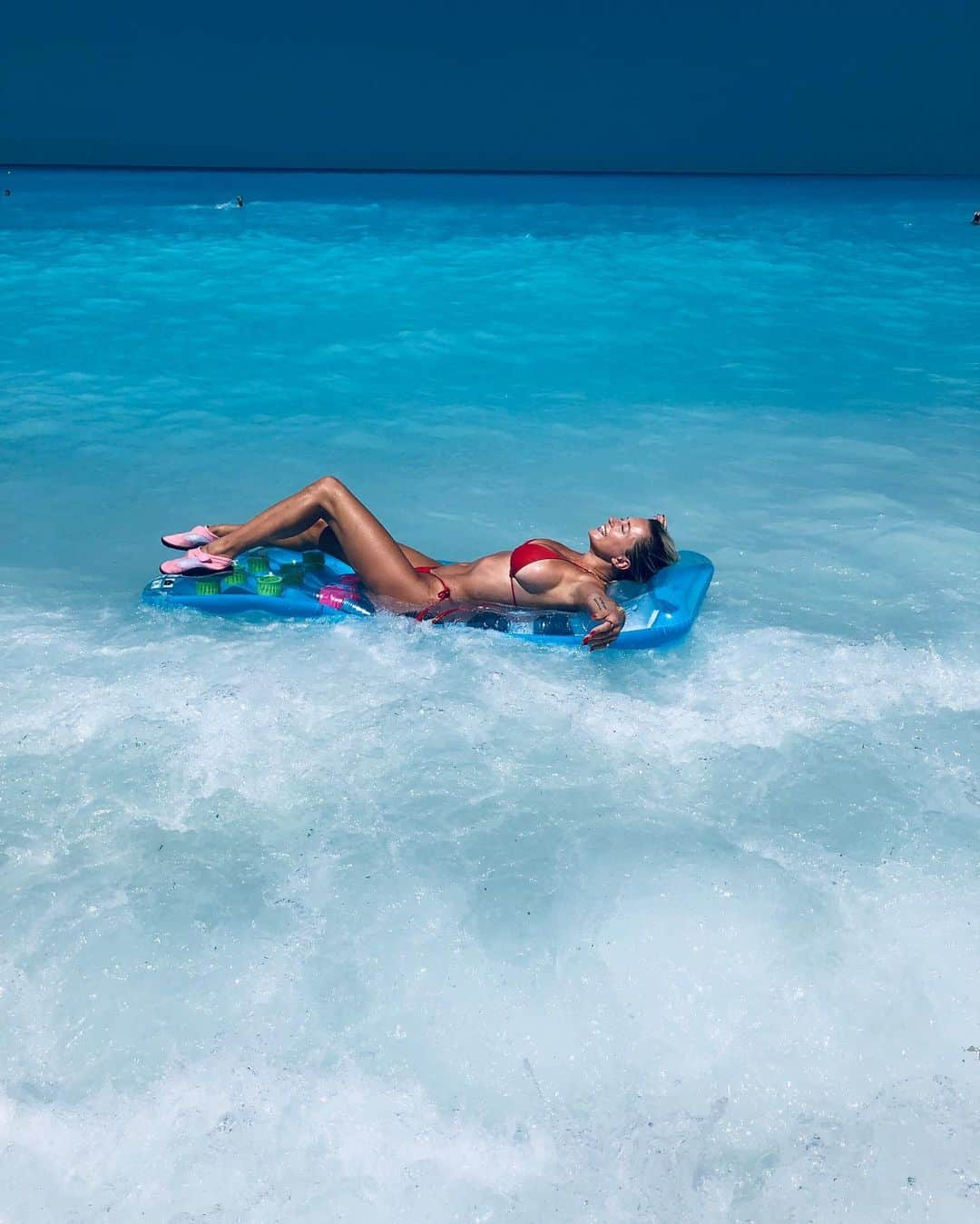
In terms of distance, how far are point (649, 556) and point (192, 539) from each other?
1729 millimetres

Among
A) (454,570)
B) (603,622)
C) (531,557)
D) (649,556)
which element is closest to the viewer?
(603,622)

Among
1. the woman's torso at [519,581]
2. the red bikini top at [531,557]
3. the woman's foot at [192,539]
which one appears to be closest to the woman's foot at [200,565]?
the woman's foot at [192,539]

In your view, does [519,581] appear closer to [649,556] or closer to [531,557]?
[531,557]

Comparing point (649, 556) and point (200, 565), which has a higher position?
Result: point (649, 556)

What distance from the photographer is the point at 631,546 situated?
3.87 m

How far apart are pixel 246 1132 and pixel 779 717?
81.8 inches

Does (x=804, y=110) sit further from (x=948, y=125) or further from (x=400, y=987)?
(x=400, y=987)

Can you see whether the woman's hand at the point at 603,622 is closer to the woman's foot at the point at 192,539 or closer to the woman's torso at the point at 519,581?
the woman's torso at the point at 519,581

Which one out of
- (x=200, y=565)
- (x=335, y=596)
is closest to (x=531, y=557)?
(x=335, y=596)

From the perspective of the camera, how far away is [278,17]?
22234mm

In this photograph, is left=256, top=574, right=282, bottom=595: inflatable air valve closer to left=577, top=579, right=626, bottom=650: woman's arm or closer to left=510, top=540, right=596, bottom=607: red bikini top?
left=510, top=540, right=596, bottom=607: red bikini top

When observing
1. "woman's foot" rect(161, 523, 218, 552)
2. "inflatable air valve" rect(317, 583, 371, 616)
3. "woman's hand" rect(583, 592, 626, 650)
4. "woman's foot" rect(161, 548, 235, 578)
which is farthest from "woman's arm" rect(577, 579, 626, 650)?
"woman's foot" rect(161, 523, 218, 552)

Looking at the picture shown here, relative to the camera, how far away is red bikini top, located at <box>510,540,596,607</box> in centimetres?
381

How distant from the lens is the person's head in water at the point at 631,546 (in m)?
3.87
